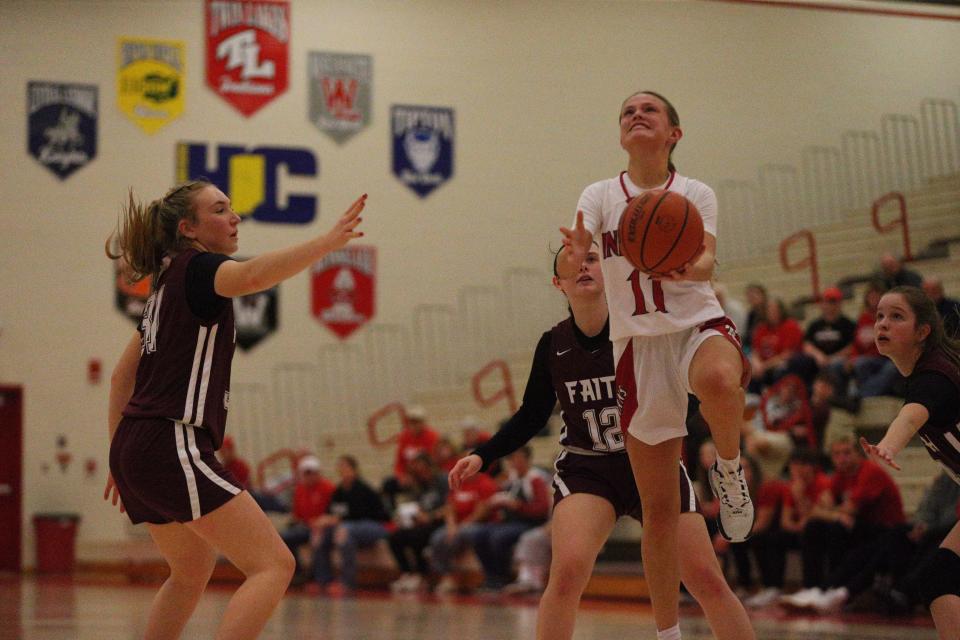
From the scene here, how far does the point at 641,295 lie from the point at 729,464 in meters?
0.68

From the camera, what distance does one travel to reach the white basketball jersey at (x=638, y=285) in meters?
4.54

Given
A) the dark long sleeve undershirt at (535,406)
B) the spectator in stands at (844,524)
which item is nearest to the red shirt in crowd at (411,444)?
the spectator in stands at (844,524)

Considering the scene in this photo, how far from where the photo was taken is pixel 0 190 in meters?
17.9

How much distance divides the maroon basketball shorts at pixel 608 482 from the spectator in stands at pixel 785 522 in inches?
211

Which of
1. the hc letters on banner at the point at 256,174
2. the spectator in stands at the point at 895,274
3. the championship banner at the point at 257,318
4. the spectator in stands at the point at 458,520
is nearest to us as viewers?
the spectator in stands at the point at 895,274

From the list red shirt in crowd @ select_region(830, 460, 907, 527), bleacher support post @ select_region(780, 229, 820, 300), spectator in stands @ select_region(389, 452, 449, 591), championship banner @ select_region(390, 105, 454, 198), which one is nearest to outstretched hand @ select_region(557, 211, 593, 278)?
red shirt in crowd @ select_region(830, 460, 907, 527)

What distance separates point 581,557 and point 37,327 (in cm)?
1480

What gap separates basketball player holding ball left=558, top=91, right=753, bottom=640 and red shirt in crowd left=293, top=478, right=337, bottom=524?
404 inches

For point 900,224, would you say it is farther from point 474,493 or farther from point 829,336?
point 474,493

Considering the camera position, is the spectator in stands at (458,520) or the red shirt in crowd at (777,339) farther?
the spectator in stands at (458,520)

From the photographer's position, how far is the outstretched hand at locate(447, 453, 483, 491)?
483 cm

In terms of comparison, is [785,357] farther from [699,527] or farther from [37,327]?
[37,327]

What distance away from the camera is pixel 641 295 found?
4566mm

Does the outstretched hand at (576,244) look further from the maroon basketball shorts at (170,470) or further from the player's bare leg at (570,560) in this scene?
the maroon basketball shorts at (170,470)
